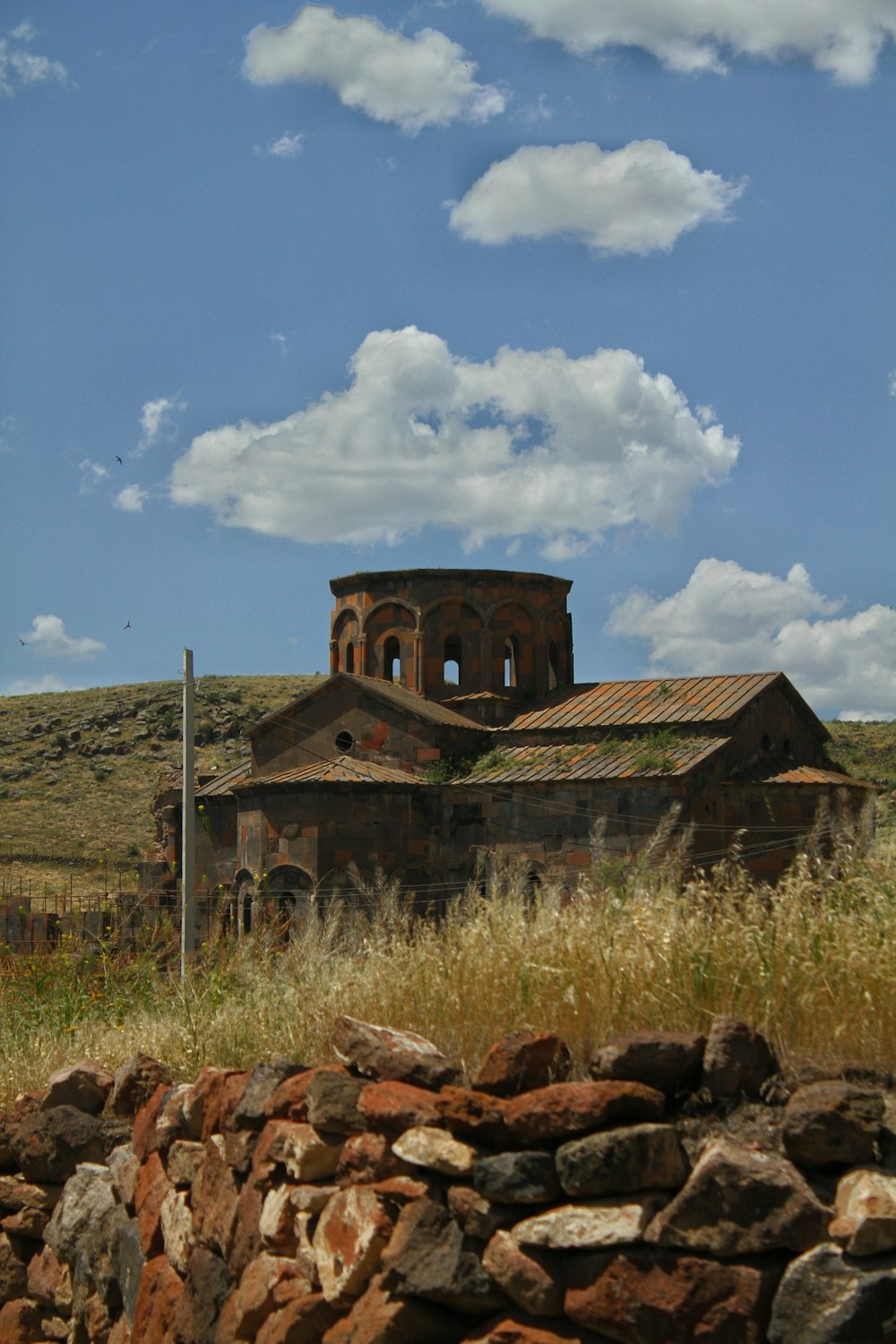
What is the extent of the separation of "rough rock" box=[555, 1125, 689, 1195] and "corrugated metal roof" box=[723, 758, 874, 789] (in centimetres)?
1332

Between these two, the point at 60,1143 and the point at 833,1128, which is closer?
the point at 833,1128

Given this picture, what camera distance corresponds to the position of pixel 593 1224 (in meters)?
3.15

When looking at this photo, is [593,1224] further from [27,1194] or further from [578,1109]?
[27,1194]

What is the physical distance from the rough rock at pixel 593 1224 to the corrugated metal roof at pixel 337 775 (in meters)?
12.9

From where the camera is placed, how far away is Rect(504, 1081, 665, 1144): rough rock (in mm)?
3260

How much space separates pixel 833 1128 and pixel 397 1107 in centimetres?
122

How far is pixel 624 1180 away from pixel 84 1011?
4.84 metres

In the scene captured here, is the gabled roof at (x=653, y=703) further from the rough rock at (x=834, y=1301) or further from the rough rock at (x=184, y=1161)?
the rough rock at (x=834, y=1301)

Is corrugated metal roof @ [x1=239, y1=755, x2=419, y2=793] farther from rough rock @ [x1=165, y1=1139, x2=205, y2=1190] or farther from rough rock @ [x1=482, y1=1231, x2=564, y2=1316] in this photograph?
rough rock @ [x1=482, y1=1231, x2=564, y2=1316]

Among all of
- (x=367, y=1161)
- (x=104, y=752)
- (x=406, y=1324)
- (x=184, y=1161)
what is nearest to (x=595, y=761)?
(x=184, y=1161)

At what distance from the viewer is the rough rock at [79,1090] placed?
5.74 metres

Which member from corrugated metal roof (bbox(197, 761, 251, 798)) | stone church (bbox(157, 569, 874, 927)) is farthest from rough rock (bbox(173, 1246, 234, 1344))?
corrugated metal roof (bbox(197, 761, 251, 798))

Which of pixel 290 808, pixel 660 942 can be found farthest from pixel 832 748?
pixel 660 942

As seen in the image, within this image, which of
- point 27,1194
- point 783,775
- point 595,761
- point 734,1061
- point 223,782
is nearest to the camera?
point 734,1061
